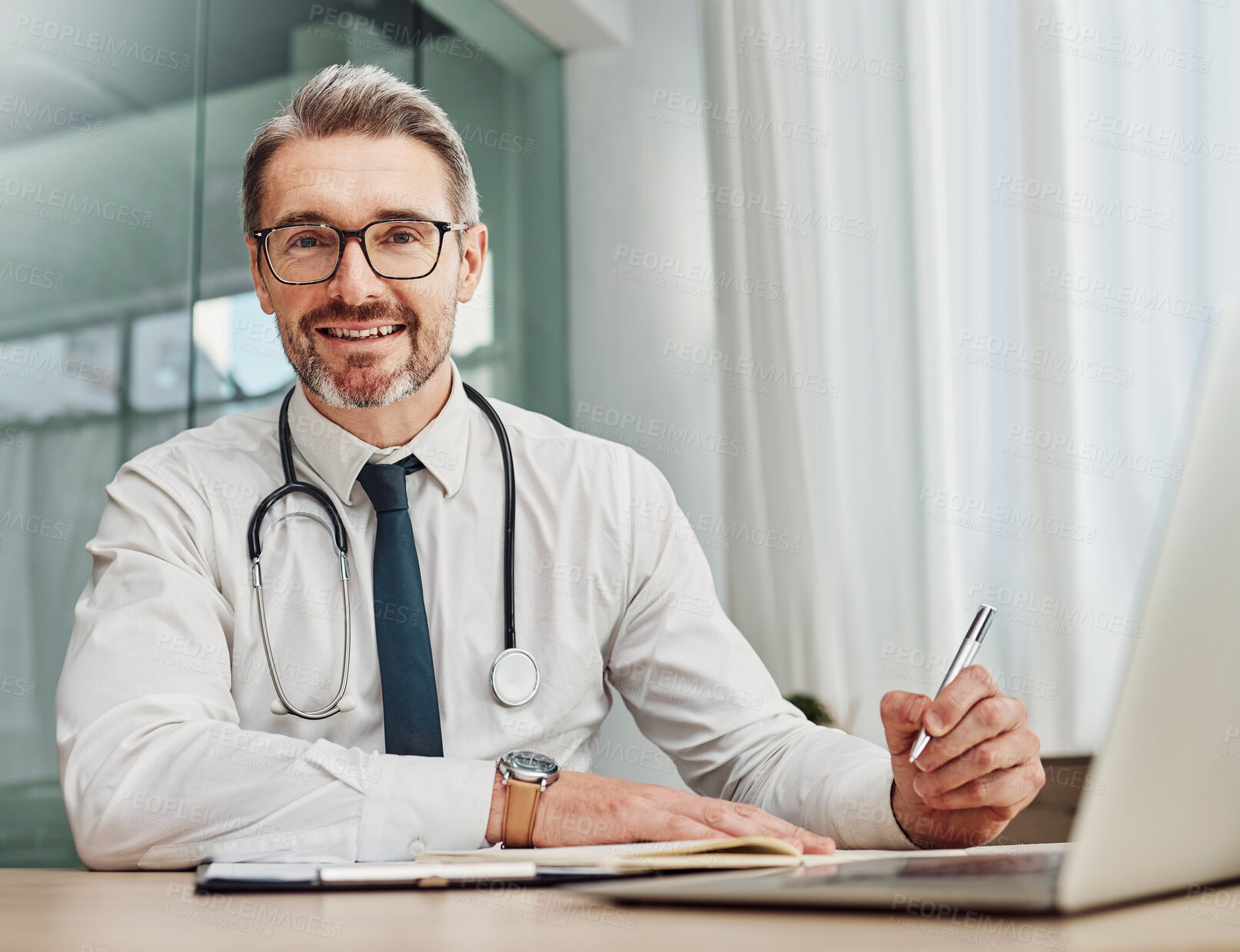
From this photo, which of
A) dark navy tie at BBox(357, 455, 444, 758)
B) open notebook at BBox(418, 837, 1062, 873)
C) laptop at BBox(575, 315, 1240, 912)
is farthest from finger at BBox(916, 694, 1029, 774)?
dark navy tie at BBox(357, 455, 444, 758)

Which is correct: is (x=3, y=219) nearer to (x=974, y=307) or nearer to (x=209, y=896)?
(x=209, y=896)

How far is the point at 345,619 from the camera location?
1264mm

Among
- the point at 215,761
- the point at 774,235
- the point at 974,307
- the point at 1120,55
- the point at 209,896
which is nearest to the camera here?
Result: the point at 209,896

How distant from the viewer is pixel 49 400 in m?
2.21

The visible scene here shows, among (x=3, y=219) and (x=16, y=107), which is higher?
(x=16, y=107)

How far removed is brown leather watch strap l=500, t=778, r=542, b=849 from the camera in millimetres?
946

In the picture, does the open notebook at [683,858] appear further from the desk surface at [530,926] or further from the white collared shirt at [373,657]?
the white collared shirt at [373,657]

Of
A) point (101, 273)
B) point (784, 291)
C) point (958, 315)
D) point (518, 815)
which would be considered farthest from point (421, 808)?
point (784, 291)

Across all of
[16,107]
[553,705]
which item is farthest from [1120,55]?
[16,107]

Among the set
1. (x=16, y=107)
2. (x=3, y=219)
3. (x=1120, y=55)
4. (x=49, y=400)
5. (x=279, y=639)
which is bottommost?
(x=279, y=639)

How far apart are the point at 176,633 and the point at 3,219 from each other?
152 centimetres

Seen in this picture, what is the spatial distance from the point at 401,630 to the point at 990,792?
2.26 feet

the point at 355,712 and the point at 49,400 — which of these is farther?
the point at 49,400

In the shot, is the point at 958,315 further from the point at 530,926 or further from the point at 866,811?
the point at 530,926
